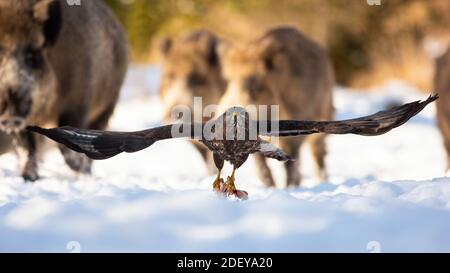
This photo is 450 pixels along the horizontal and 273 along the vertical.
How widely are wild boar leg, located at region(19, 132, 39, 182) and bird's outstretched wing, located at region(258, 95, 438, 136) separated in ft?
10.6

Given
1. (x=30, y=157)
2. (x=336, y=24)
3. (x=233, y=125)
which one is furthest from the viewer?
(x=336, y=24)

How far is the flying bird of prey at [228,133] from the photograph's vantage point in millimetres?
5062

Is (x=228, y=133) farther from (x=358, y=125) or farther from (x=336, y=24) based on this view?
(x=336, y=24)

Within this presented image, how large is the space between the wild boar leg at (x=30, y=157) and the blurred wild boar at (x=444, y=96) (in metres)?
4.74

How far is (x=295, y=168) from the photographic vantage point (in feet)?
31.6

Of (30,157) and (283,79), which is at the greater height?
(283,79)

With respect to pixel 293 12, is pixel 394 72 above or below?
below

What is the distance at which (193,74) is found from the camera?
36.4 feet

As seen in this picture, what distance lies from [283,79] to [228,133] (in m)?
4.76

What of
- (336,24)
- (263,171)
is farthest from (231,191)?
(336,24)

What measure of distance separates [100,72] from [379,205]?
15.2 feet
